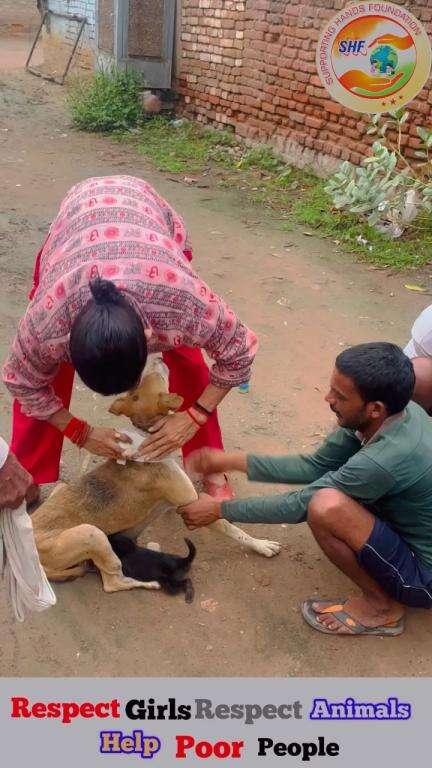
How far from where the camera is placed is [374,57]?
5.39 meters

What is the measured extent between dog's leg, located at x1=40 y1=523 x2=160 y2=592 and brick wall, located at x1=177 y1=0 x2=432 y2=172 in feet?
16.2

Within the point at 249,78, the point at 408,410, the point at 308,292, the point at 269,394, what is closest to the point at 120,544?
the point at 408,410

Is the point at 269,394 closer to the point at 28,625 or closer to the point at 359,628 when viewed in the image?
the point at 359,628

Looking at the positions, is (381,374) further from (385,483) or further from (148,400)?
(148,400)

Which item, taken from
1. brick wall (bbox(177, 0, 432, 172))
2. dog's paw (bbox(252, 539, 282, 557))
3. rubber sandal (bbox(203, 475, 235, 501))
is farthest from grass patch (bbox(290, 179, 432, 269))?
dog's paw (bbox(252, 539, 282, 557))

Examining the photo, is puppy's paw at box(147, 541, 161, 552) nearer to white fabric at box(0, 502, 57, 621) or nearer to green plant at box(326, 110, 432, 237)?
white fabric at box(0, 502, 57, 621)

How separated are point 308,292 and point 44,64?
9.74 m

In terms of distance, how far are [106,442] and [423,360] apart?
1383 mm

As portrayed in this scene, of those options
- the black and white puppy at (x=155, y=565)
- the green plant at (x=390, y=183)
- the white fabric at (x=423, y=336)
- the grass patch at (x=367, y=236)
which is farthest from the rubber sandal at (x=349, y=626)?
the green plant at (x=390, y=183)

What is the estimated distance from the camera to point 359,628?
7.72 feet

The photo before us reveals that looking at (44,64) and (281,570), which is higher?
(44,64)

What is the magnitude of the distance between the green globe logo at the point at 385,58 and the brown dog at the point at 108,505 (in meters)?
4.24

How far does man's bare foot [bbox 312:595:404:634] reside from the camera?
236cm

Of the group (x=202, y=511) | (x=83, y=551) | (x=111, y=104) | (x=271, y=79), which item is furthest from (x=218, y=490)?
(x=111, y=104)
